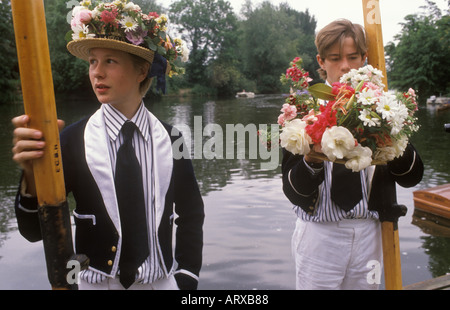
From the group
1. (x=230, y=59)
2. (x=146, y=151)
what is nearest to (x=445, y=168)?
(x=146, y=151)

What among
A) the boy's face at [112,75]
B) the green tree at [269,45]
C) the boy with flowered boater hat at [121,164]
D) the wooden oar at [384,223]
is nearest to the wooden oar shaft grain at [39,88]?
the boy with flowered boater hat at [121,164]

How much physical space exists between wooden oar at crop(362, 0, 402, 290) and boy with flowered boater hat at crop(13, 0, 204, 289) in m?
1.18

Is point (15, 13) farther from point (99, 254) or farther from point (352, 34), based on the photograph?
point (352, 34)

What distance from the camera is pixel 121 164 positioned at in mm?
1783

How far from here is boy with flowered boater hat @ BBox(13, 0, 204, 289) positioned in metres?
1.75

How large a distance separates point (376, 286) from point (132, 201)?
4.90ft

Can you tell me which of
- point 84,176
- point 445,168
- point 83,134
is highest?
point 83,134

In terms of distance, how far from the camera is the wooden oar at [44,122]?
1.33 m

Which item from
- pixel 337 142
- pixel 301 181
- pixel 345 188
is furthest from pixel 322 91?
pixel 345 188

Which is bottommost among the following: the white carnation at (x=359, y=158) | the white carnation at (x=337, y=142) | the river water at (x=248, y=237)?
the river water at (x=248, y=237)

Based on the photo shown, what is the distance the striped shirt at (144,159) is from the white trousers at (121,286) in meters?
0.03

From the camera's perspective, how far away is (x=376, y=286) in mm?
2383

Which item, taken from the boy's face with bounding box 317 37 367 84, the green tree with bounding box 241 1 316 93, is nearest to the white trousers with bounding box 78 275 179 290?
the boy's face with bounding box 317 37 367 84

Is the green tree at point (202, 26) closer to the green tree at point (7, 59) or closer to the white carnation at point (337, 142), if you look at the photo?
the green tree at point (7, 59)
